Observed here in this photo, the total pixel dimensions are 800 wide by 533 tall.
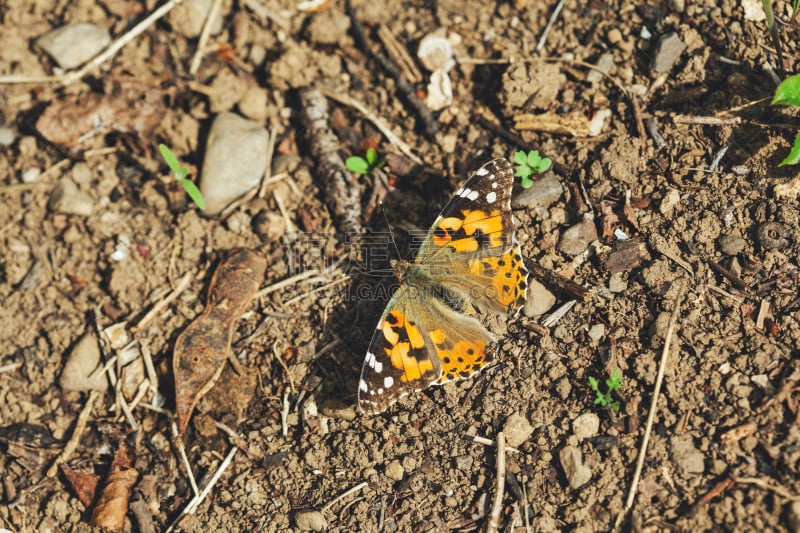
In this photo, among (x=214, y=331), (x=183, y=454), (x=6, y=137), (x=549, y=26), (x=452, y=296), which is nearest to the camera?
(x=452, y=296)

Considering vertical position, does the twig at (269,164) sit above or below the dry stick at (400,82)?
below

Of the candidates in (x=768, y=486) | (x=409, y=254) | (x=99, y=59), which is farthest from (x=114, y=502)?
(x=768, y=486)

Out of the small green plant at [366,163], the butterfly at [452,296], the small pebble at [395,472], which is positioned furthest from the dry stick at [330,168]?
the small pebble at [395,472]

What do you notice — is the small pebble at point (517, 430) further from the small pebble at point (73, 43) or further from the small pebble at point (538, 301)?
the small pebble at point (73, 43)

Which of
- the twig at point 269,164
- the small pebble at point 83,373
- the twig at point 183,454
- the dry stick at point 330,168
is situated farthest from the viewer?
the twig at point 269,164

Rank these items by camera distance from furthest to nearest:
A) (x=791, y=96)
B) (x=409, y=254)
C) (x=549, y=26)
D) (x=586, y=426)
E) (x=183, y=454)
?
1. (x=549, y=26)
2. (x=409, y=254)
3. (x=183, y=454)
4. (x=586, y=426)
5. (x=791, y=96)

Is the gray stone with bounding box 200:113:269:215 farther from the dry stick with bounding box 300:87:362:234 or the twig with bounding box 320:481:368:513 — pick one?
the twig with bounding box 320:481:368:513

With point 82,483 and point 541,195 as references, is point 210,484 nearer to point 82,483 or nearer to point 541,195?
point 82,483
